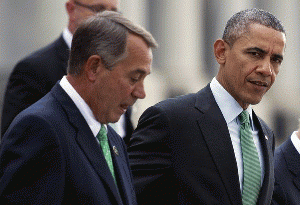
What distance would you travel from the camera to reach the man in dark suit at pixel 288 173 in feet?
19.3

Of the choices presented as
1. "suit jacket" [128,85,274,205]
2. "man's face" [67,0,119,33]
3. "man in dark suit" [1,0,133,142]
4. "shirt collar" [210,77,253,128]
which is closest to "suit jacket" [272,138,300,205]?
"suit jacket" [128,85,274,205]

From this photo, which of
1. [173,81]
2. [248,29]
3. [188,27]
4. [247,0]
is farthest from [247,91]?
[247,0]

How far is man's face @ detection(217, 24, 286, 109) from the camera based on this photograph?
519 cm

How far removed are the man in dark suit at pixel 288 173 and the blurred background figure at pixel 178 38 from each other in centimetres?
859

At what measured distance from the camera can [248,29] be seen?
5.29 m

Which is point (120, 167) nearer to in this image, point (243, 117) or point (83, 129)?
point (83, 129)

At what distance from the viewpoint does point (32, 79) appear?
586 centimetres

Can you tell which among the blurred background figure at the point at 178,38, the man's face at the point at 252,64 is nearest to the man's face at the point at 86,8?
the man's face at the point at 252,64

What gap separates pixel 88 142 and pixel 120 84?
1.01ft

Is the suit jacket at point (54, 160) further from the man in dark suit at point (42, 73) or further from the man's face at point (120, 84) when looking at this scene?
the man in dark suit at point (42, 73)

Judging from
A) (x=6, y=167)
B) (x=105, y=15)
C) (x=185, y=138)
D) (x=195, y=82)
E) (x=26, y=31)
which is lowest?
(x=195, y=82)

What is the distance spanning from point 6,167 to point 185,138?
1.46 m

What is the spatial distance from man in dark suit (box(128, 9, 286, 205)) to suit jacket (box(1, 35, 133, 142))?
857 millimetres

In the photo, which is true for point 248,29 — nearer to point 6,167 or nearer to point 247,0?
point 6,167
